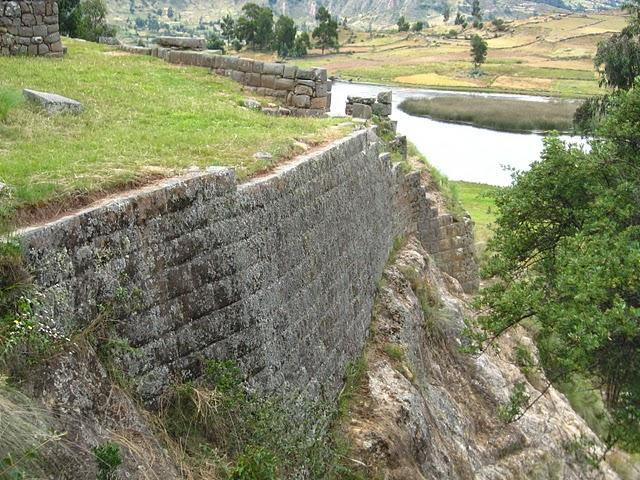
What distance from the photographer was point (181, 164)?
777 cm

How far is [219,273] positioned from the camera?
698 centimetres

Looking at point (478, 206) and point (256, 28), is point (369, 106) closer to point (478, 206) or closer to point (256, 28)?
point (478, 206)

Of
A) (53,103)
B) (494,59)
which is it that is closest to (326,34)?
(494,59)

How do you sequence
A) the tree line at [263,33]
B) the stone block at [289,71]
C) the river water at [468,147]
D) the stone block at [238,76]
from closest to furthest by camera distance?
the stone block at [289,71], the stone block at [238,76], the river water at [468,147], the tree line at [263,33]

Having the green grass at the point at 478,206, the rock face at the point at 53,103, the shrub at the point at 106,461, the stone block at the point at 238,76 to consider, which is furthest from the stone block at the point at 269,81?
the shrub at the point at 106,461

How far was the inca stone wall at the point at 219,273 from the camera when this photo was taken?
18.5 feet

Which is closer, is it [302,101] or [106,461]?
[106,461]

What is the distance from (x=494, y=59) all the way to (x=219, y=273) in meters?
109

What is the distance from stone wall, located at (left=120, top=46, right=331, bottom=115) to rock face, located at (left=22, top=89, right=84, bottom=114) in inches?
214

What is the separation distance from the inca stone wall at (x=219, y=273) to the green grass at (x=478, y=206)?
1387 centimetres

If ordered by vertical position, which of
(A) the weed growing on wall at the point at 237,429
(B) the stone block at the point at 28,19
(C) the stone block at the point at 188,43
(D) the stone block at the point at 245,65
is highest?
(B) the stone block at the point at 28,19

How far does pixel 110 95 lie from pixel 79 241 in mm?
7260

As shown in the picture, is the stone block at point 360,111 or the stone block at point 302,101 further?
the stone block at point 360,111

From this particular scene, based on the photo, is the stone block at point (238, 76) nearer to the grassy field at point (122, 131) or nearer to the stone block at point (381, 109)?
the grassy field at point (122, 131)
